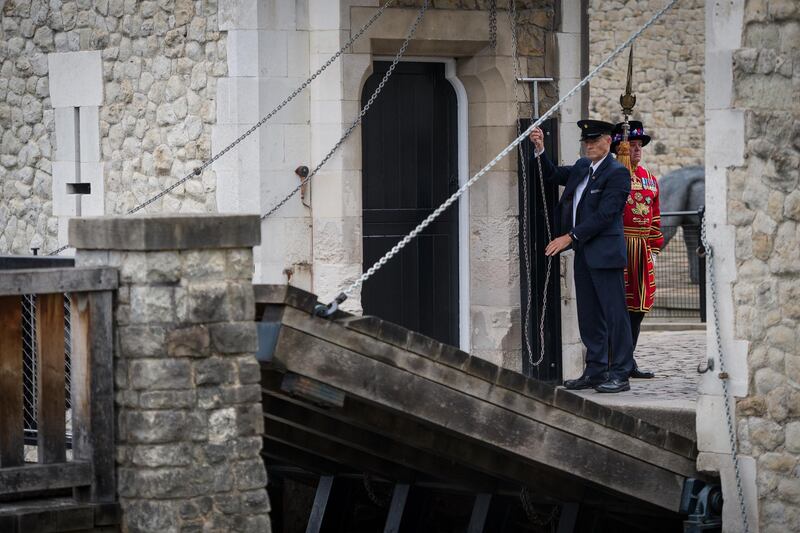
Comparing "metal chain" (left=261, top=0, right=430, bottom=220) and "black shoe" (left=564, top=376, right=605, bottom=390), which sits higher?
"metal chain" (left=261, top=0, right=430, bottom=220)

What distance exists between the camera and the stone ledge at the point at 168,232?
768cm

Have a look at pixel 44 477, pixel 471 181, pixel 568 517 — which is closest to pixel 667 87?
pixel 568 517

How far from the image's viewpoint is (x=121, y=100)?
39.3ft

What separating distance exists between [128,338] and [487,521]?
4009 mm

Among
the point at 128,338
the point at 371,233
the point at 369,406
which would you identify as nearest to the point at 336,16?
the point at 371,233

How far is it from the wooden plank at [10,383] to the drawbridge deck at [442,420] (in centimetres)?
118

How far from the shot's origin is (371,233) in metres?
11.7

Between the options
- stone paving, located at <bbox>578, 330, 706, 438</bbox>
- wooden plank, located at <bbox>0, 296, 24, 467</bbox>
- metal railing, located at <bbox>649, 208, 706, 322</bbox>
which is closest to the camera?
wooden plank, located at <bbox>0, 296, 24, 467</bbox>

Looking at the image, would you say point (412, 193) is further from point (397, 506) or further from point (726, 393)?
point (726, 393)

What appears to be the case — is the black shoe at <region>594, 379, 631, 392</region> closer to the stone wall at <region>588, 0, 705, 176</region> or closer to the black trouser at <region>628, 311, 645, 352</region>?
the black trouser at <region>628, 311, 645, 352</region>

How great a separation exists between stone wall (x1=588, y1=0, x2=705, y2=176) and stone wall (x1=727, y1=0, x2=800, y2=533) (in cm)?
1571

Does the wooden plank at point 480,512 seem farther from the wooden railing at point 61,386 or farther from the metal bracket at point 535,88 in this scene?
the wooden railing at point 61,386

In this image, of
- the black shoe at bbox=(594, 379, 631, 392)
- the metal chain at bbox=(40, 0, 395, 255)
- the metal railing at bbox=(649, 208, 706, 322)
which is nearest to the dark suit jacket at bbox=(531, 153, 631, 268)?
the black shoe at bbox=(594, 379, 631, 392)

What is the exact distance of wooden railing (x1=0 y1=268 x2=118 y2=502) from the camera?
7.68 meters
